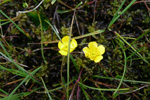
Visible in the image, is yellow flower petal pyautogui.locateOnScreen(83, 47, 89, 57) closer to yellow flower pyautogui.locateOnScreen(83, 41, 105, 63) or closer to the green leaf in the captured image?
yellow flower pyautogui.locateOnScreen(83, 41, 105, 63)

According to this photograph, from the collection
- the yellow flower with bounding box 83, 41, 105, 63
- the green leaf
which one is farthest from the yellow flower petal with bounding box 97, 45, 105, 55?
the green leaf

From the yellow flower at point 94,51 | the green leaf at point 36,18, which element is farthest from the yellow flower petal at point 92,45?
the green leaf at point 36,18

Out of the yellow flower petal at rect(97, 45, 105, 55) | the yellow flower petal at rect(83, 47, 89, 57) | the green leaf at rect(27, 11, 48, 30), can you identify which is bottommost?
the yellow flower petal at rect(97, 45, 105, 55)

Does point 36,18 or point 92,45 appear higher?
point 36,18

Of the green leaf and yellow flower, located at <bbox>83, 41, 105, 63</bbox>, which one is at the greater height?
the green leaf

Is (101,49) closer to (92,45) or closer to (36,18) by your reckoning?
(92,45)

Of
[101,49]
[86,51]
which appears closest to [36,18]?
[86,51]

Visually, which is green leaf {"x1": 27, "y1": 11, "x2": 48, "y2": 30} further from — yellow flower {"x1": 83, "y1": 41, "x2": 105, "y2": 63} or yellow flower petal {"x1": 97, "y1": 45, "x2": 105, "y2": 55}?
yellow flower petal {"x1": 97, "y1": 45, "x2": 105, "y2": 55}

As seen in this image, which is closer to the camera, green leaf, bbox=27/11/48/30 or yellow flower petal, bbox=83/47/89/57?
yellow flower petal, bbox=83/47/89/57
